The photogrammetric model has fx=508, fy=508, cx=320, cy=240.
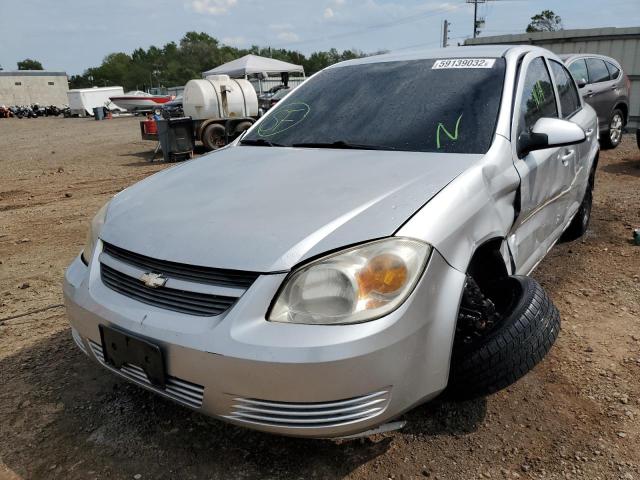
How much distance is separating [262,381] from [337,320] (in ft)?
0.96

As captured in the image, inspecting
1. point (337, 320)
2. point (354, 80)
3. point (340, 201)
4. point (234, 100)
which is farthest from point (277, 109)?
point (234, 100)

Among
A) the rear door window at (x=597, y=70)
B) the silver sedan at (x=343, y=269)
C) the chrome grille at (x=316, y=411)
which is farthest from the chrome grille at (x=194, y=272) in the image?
the rear door window at (x=597, y=70)

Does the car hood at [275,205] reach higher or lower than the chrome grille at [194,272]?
higher

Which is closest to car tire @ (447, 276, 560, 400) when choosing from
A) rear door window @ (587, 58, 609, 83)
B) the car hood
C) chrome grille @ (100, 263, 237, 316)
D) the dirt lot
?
the dirt lot

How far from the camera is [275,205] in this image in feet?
6.39

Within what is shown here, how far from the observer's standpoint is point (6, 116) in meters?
41.6

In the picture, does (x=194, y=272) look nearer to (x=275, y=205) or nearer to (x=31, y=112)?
(x=275, y=205)

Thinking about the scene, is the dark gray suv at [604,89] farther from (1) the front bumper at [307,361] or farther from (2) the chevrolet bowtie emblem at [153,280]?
(2) the chevrolet bowtie emblem at [153,280]

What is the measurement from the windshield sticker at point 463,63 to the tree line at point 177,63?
85089 mm

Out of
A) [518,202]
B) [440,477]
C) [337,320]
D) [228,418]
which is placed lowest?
Answer: [440,477]

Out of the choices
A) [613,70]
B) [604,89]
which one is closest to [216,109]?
[604,89]

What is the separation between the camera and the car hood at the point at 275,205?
5.57ft

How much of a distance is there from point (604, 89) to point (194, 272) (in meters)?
9.60

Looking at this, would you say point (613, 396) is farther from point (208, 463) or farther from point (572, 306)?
point (208, 463)
